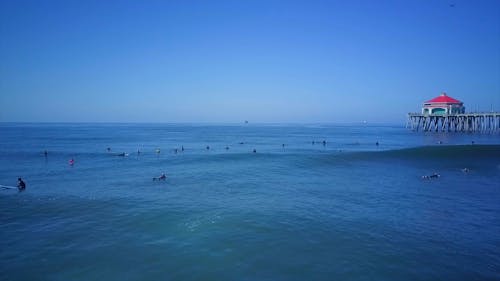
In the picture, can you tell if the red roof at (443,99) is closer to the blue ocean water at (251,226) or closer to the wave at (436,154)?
the wave at (436,154)

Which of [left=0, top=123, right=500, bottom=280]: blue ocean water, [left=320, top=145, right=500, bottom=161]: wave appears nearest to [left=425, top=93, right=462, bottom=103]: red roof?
[left=320, top=145, right=500, bottom=161]: wave

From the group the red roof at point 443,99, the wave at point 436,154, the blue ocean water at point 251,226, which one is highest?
the red roof at point 443,99

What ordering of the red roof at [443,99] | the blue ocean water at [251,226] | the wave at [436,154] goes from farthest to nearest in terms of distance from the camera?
the red roof at [443,99]
the wave at [436,154]
the blue ocean water at [251,226]

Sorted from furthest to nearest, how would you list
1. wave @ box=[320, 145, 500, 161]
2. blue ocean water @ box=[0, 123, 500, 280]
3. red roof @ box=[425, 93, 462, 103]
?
red roof @ box=[425, 93, 462, 103] < wave @ box=[320, 145, 500, 161] < blue ocean water @ box=[0, 123, 500, 280]

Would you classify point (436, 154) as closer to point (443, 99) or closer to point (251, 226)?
point (251, 226)

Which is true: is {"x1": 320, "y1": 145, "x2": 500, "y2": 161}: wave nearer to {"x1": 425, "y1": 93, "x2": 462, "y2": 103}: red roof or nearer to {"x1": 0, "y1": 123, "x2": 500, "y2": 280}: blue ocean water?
{"x1": 0, "y1": 123, "x2": 500, "y2": 280}: blue ocean water

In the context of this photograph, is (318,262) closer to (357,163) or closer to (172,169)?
(172,169)

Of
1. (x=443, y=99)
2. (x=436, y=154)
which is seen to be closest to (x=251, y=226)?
(x=436, y=154)

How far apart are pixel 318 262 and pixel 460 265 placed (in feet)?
20.3

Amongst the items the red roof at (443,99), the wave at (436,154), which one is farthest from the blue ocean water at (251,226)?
the red roof at (443,99)

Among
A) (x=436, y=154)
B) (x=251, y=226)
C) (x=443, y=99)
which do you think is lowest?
(x=251, y=226)

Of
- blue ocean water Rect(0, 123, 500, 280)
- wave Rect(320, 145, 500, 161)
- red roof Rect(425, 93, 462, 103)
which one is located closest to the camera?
blue ocean water Rect(0, 123, 500, 280)

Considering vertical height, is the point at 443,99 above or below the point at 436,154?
above

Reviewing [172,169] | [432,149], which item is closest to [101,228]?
[172,169]
